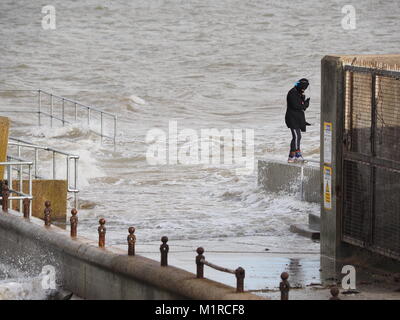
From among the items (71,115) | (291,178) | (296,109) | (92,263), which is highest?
Answer: (71,115)

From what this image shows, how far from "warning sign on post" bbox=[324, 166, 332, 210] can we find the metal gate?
20 centimetres

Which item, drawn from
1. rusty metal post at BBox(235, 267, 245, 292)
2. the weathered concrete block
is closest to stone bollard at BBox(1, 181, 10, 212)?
the weathered concrete block

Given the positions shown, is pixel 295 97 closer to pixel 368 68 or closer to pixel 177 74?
pixel 368 68

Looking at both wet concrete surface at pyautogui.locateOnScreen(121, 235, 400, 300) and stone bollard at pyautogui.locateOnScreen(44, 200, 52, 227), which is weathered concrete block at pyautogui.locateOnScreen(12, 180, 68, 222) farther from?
stone bollard at pyautogui.locateOnScreen(44, 200, 52, 227)

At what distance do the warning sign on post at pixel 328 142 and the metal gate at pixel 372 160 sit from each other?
0.25 m

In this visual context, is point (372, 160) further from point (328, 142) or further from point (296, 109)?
point (296, 109)

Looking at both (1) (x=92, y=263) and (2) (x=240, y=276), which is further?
(1) (x=92, y=263)

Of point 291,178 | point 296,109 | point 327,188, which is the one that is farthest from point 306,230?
point 296,109

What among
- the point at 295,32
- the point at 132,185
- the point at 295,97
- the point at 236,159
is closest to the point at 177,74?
the point at 295,32

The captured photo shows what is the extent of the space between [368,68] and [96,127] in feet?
77.5

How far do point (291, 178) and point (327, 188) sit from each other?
5.44m

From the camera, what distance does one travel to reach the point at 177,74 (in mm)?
52719

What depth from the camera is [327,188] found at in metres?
11.3

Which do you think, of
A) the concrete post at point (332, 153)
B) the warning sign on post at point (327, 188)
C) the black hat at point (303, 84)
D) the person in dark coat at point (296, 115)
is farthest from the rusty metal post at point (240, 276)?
the black hat at point (303, 84)
